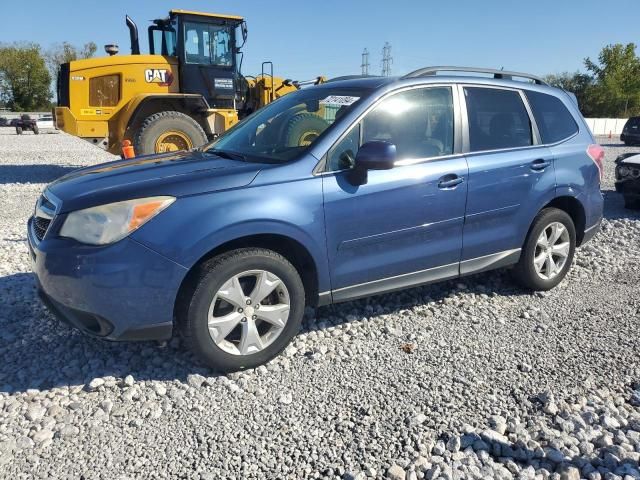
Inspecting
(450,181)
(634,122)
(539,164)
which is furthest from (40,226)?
(634,122)

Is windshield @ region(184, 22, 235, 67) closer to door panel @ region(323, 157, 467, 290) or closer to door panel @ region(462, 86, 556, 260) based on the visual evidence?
door panel @ region(462, 86, 556, 260)

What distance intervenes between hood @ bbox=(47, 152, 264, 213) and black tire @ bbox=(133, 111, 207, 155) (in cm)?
743

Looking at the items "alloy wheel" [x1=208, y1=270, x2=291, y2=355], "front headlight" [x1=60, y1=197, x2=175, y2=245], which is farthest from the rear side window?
"front headlight" [x1=60, y1=197, x2=175, y2=245]

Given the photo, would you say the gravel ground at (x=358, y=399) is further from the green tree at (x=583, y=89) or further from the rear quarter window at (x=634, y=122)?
the green tree at (x=583, y=89)

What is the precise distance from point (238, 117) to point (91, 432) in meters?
10.6

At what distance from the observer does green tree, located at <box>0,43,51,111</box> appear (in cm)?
6862

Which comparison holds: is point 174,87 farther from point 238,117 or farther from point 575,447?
point 575,447

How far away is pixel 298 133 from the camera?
4.04 metres

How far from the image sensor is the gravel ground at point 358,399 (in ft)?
8.33

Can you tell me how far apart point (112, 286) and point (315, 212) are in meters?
1.25

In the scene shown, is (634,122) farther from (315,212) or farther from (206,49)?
(315,212)

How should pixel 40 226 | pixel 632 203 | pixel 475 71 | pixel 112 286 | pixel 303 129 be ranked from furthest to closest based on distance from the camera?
1. pixel 632 203
2. pixel 475 71
3. pixel 303 129
4. pixel 40 226
5. pixel 112 286

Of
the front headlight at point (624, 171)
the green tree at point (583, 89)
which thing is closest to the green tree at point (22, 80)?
the green tree at point (583, 89)

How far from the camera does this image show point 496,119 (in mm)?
4324
